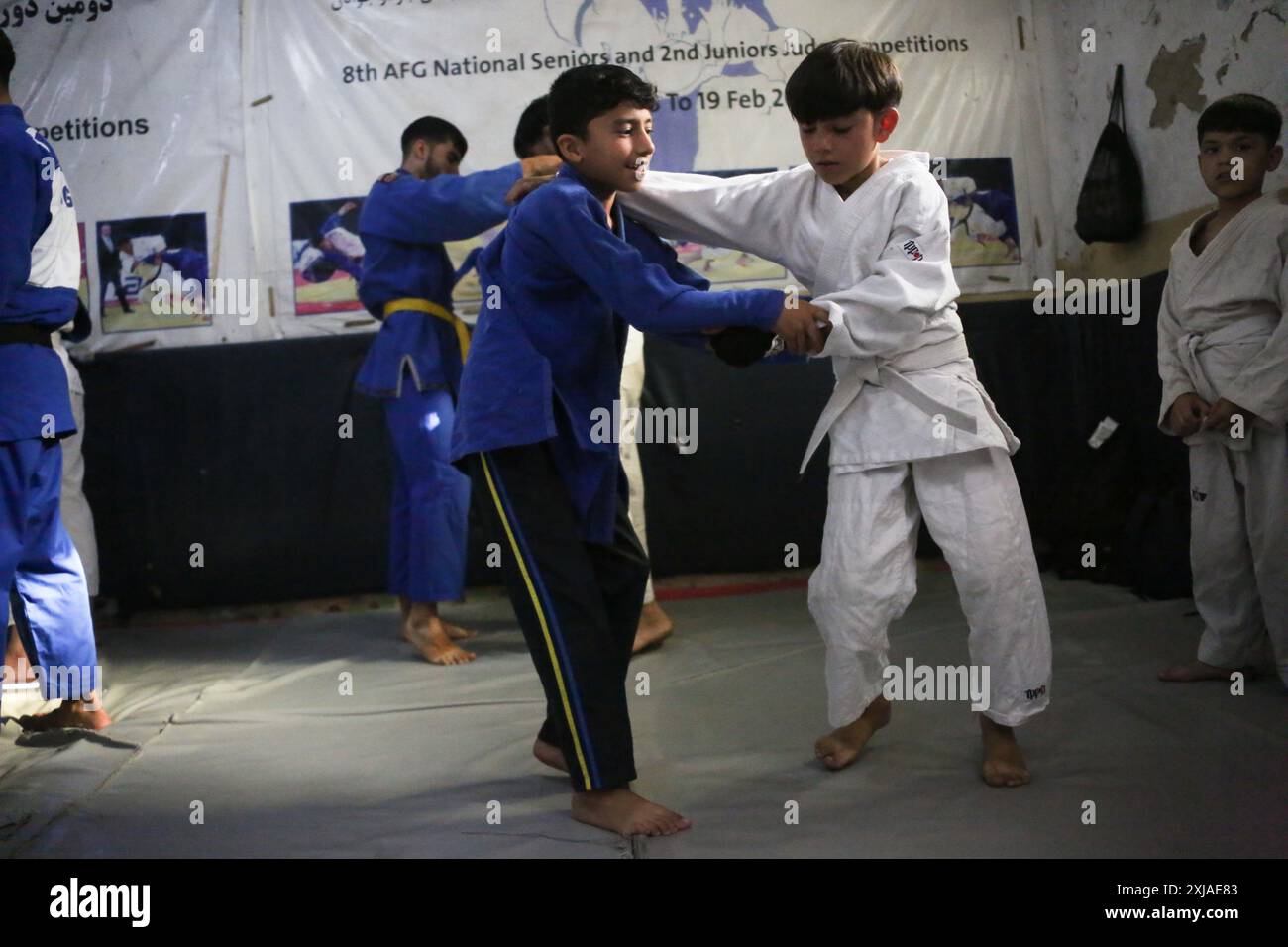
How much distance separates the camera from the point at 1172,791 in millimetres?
2234

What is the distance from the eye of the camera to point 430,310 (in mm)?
3922

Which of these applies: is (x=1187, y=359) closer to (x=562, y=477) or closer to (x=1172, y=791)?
(x=1172, y=791)

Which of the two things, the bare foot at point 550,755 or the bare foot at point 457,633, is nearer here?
the bare foot at point 550,755

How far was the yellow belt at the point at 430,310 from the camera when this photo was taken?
392 centimetres

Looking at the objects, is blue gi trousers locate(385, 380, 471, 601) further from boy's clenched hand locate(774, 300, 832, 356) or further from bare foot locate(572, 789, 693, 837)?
boy's clenched hand locate(774, 300, 832, 356)

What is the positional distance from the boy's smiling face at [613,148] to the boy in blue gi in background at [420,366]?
1542 mm

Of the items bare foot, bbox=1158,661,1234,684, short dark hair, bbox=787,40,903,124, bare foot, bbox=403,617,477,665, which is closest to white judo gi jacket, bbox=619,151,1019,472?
short dark hair, bbox=787,40,903,124

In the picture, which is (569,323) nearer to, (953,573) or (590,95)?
(590,95)

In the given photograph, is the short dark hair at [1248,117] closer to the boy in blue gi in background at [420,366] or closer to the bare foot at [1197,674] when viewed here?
the bare foot at [1197,674]

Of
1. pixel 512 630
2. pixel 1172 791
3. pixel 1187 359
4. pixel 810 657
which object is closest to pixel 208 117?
pixel 512 630

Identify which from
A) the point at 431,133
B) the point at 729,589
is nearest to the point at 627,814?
the point at 431,133

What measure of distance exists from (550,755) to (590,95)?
52.7 inches

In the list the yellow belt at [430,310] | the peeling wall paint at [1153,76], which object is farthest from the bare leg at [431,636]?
the peeling wall paint at [1153,76]

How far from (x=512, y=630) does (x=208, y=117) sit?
236cm
